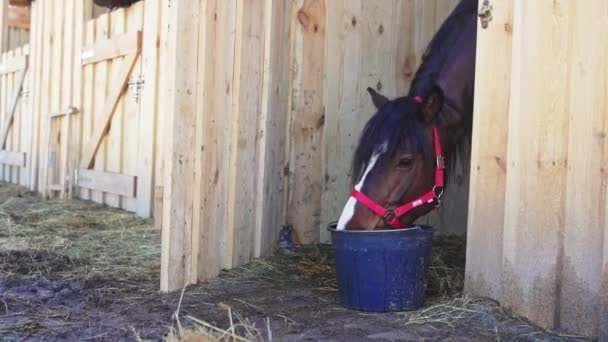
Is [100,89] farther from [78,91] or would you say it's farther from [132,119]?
[132,119]

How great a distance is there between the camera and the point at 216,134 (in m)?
3.71

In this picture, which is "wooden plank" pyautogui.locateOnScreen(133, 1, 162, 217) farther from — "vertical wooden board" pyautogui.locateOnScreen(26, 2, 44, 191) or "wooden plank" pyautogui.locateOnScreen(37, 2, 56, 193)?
"vertical wooden board" pyautogui.locateOnScreen(26, 2, 44, 191)

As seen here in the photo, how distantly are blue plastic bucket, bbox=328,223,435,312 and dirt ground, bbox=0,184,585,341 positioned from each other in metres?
0.08

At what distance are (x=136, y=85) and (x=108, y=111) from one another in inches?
23.5

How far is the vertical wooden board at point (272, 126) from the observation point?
13.8 ft

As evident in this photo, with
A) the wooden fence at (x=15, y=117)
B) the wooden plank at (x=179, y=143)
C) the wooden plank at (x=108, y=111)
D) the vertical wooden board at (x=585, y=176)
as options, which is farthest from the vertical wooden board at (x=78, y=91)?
the vertical wooden board at (x=585, y=176)

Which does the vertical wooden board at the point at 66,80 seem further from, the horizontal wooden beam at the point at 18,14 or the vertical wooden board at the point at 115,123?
the horizontal wooden beam at the point at 18,14

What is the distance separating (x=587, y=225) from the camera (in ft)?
8.45

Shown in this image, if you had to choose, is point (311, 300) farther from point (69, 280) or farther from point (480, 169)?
point (69, 280)

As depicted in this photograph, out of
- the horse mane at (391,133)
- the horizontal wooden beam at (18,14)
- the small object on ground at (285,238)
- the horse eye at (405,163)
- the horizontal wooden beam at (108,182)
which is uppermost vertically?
the horizontal wooden beam at (18,14)

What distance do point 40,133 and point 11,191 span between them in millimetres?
811

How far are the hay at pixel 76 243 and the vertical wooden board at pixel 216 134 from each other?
0.38 metres

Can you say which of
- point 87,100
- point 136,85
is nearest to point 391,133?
point 136,85

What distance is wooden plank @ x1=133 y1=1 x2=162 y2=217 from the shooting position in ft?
19.7
